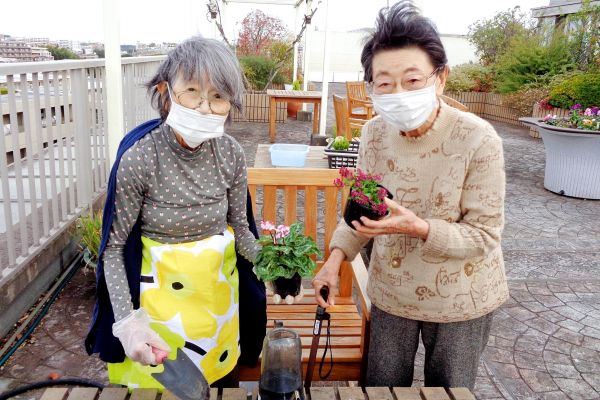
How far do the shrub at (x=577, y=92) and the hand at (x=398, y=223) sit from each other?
9.95 metres

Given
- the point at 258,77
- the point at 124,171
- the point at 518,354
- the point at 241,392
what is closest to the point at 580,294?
the point at 518,354

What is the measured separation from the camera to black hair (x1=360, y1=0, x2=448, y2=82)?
4.93ft

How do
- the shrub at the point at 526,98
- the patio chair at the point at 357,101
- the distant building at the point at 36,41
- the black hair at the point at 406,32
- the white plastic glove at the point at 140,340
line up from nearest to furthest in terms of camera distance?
the white plastic glove at the point at 140,340 → the black hair at the point at 406,32 → the distant building at the point at 36,41 → the patio chair at the point at 357,101 → the shrub at the point at 526,98

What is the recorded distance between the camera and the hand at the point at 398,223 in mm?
1450

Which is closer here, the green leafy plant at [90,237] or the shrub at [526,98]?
the green leafy plant at [90,237]

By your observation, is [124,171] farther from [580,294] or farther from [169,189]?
[580,294]

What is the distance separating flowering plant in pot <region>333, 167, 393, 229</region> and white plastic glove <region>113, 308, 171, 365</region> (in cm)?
65

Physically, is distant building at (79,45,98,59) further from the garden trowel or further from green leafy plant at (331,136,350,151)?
the garden trowel

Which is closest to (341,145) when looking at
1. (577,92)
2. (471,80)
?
Answer: (577,92)

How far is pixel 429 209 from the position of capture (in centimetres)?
158

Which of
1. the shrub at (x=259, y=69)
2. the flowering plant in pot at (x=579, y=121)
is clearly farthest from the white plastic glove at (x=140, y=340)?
the shrub at (x=259, y=69)

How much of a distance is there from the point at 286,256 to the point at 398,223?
351 millimetres

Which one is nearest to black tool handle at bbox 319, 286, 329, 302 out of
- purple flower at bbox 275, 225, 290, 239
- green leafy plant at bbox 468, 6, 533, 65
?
purple flower at bbox 275, 225, 290, 239

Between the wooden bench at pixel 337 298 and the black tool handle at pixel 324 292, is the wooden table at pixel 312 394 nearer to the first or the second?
the black tool handle at pixel 324 292
